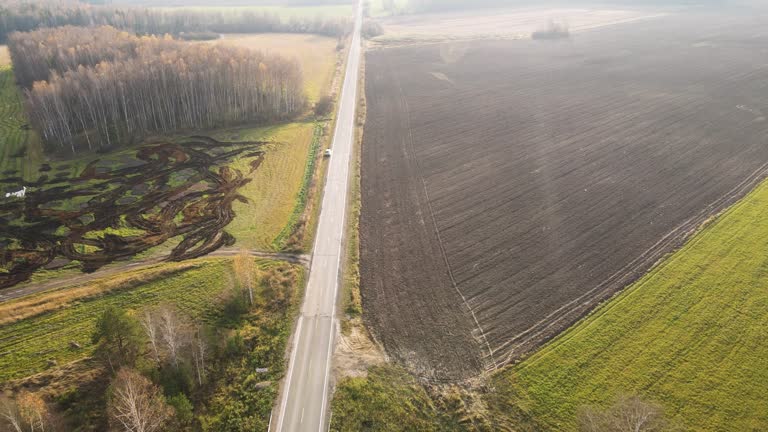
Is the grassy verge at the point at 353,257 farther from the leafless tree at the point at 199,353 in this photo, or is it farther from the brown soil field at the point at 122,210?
the brown soil field at the point at 122,210

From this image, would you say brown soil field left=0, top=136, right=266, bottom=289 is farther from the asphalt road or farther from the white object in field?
the asphalt road

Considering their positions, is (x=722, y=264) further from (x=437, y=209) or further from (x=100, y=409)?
(x=100, y=409)

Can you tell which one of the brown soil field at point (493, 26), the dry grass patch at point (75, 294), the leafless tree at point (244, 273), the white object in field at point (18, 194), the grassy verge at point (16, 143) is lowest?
the dry grass patch at point (75, 294)

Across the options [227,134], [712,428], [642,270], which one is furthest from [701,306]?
[227,134]

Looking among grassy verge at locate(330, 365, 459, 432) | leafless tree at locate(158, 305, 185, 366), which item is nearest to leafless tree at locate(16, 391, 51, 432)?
leafless tree at locate(158, 305, 185, 366)

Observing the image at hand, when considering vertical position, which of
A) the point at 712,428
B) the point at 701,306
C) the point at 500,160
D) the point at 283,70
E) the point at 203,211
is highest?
the point at 283,70

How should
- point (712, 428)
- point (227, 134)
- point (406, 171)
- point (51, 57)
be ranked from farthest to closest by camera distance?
point (51, 57), point (227, 134), point (406, 171), point (712, 428)

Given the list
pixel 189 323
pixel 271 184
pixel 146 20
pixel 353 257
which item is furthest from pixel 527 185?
pixel 146 20

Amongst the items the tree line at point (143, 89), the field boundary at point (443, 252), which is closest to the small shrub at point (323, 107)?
the tree line at point (143, 89)
